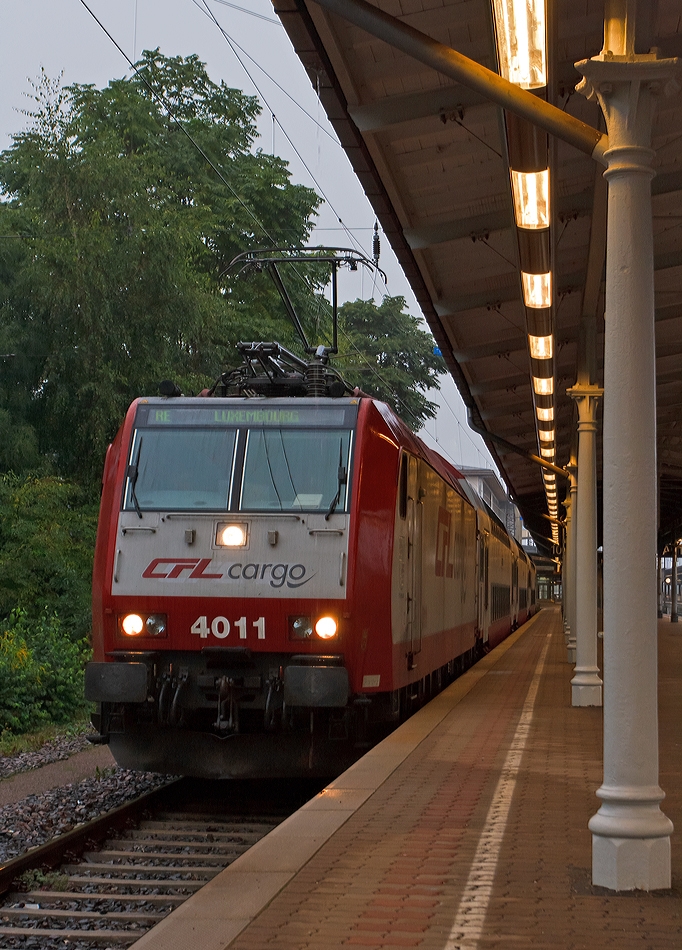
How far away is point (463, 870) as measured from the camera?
225 inches

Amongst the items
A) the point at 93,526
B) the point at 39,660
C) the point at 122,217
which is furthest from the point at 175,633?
the point at 122,217

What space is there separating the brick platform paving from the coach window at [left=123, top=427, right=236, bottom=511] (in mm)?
2698

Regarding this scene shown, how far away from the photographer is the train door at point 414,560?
1077 centimetres

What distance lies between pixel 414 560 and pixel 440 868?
215 inches

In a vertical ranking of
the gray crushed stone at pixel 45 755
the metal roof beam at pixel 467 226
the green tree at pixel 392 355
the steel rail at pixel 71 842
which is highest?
the green tree at pixel 392 355

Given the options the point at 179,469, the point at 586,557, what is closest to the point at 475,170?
the point at 179,469

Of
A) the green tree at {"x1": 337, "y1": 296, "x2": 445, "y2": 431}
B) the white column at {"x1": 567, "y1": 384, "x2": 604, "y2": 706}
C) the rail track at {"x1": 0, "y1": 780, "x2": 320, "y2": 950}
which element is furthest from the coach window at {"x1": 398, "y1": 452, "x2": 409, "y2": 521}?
the green tree at {"x1": 337, "y1": 296, "x2": 445, "y2": 431}

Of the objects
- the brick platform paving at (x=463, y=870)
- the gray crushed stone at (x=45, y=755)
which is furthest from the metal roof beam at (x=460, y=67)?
the gray crushed stone at (x=45, y=755)

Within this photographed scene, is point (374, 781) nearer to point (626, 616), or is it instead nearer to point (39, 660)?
point (626, 616)

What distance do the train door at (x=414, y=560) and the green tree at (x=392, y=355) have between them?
3621 centimetres

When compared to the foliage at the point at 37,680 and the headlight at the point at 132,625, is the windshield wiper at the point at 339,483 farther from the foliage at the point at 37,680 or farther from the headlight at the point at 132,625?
the foliage at the point at 37,680

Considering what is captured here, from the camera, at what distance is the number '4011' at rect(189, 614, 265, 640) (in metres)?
9.14

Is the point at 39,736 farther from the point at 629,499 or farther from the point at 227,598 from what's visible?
the point at 629,499

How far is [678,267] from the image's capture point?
39.7 ft
